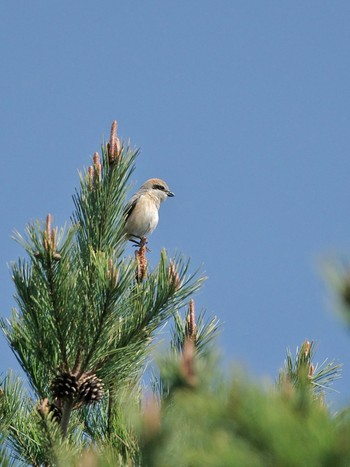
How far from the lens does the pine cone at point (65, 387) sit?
10.4 ft

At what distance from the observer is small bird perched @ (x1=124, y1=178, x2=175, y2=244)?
24.7ft

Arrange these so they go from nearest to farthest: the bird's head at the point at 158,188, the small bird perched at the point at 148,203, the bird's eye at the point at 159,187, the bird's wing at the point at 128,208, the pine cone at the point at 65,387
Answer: the pine cone at the point at 65,387, the bird's wing at the point at 128,208, the small bird perched at the point at 148,203, the bird's head at the point at 158,188, the bird's eye at the point at 159,187

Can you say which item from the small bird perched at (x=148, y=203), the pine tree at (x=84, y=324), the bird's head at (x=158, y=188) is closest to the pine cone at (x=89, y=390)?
the pine tree at (x=84, y=324)

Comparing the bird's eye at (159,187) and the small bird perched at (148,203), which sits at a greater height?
the bird's eye at (159,187)

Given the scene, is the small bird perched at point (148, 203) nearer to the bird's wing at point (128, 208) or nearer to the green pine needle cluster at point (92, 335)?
the bird's wing at point (128, 208)

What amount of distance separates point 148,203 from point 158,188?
1.08m

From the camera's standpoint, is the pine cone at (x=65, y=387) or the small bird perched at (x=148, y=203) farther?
the small bird perched at (x=148, y=203)

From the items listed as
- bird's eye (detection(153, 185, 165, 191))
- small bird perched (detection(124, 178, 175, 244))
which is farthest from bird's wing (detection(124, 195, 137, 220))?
bird's eye (detection(153, 185, 165, 191))

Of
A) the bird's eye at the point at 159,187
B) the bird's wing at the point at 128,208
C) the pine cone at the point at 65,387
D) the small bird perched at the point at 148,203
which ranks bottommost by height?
the pine cone at the point at 65,387

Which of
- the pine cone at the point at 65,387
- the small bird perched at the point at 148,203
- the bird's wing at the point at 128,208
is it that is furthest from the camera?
the small bird perched at the point at 148,203

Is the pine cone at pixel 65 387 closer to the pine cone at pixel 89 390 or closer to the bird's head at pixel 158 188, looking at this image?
the pine cone at pixel 89 390

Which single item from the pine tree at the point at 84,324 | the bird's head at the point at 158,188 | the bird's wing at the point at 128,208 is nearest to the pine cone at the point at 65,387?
the pine tree at the point at 84,324

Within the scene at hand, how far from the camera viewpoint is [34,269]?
3273 millimetres

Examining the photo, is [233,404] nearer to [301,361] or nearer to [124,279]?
[124,279]
